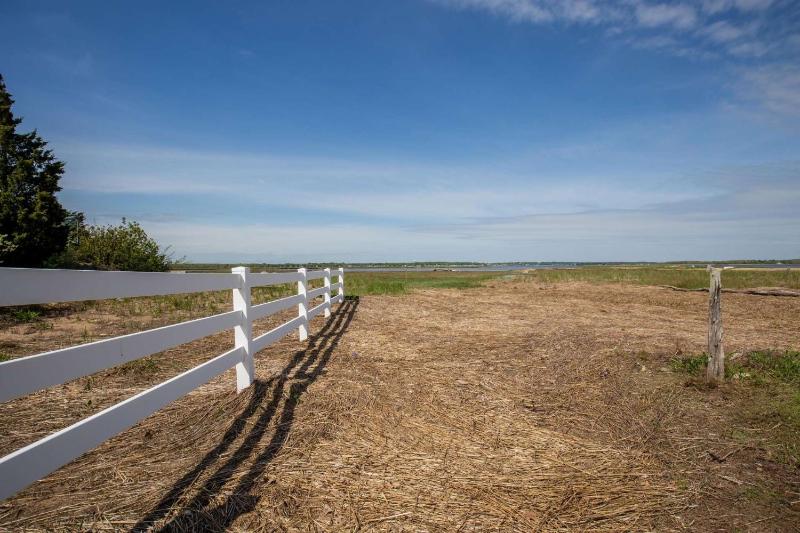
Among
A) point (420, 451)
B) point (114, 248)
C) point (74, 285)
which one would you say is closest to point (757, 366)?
point (420, 451)

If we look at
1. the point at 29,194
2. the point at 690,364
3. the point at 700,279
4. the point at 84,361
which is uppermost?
the point at 29,194

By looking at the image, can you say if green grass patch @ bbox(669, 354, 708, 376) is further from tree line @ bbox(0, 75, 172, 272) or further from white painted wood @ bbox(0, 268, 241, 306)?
tree line @ bbox(0, 75, 172, 272)

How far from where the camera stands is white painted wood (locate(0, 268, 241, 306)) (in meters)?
2.19

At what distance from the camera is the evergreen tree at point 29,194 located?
20.0 metres

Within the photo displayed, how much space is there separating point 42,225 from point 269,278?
66.4ft

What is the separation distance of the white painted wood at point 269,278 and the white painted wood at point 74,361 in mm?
2080

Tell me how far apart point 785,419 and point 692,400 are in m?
0.90

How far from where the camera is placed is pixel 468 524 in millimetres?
2934

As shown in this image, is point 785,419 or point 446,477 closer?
point 446,477

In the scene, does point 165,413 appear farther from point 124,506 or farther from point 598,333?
point 598,333

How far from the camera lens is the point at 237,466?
358cm

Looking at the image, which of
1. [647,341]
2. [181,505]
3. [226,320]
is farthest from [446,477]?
[647,341]

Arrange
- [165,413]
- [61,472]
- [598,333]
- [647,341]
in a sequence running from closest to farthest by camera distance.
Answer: [61,472] → [165,413] → [647,341] → [598,333]

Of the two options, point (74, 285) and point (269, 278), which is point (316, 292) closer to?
point (269, 278)
